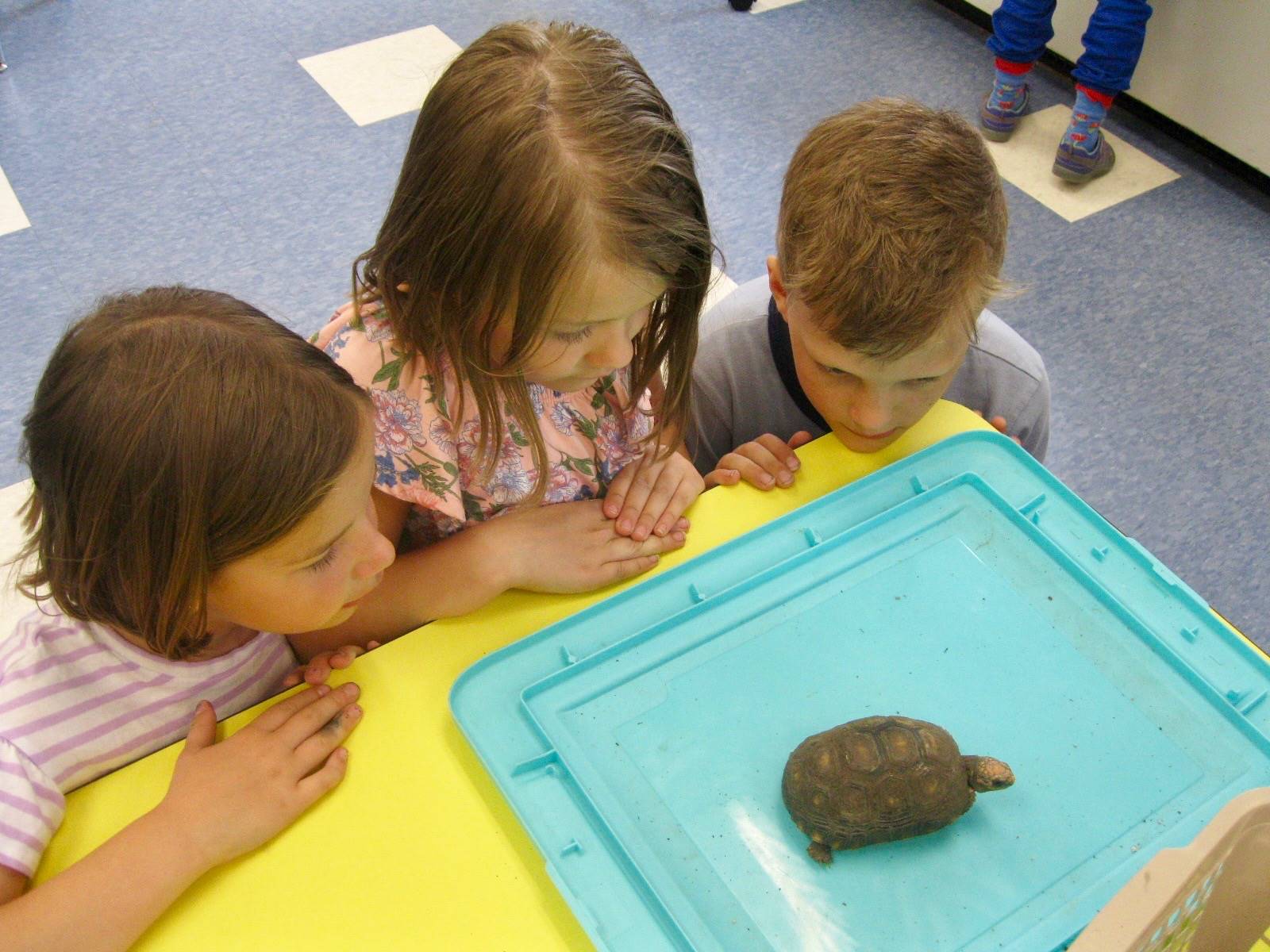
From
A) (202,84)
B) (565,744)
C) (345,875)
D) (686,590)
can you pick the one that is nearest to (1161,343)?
(686,590)

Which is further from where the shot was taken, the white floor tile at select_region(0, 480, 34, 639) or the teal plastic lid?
the white floor tile at select_region(0, 480, 34, 639)

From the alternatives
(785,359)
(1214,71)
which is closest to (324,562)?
(785,359)

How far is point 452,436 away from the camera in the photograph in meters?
0.69

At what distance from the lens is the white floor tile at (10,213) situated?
1588mm

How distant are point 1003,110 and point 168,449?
168 cm

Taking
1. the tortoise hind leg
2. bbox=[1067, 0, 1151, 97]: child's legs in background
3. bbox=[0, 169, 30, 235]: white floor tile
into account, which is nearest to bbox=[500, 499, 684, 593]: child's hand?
the tortoise hind leg

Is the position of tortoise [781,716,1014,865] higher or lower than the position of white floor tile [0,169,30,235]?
higher

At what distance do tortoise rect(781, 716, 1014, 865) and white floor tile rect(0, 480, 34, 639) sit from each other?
0.88m

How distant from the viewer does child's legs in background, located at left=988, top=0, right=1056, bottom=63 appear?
5.69 feet

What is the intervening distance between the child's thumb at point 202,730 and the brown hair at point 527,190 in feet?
0.82

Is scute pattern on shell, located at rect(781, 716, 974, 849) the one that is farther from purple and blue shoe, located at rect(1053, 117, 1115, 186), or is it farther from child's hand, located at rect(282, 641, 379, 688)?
purple and blue shoe, located at rect(1053, 117, 1115, 186)

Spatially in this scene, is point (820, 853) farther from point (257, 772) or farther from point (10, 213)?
point (10, 213)

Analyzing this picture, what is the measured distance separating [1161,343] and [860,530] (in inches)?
41.9

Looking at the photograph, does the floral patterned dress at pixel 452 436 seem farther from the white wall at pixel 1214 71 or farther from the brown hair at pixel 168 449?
the white wall at pixel 1214 71
